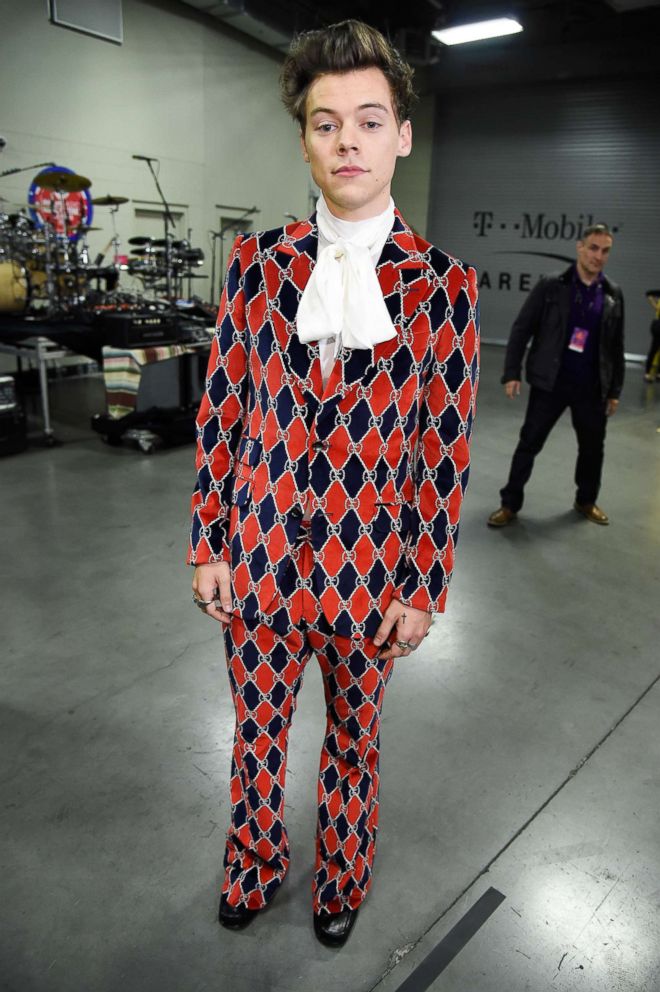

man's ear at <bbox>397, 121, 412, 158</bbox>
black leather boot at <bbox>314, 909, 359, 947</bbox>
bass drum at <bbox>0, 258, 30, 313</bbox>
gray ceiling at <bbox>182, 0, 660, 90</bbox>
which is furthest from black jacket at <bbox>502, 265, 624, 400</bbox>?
gray ceiling at <bbox>182, 0, 660, 90</bbox>

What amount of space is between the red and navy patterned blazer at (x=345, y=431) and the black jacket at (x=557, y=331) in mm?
2683

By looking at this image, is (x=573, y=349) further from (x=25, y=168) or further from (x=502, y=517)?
(x=25, y=168)

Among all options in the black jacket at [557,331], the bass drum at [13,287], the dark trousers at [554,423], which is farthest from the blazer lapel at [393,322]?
the bass drum at [13,287]

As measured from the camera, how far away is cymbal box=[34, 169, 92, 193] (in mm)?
6629

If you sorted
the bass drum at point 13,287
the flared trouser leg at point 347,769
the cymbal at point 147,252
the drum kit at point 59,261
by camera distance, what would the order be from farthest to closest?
1. the cymbal at point 147,252
2. the drum kit at point 59,261
3. the bass drum at point 13,287
4. the flared trouser leg at point 347,769

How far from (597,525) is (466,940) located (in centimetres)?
293

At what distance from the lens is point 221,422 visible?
1.21 metres

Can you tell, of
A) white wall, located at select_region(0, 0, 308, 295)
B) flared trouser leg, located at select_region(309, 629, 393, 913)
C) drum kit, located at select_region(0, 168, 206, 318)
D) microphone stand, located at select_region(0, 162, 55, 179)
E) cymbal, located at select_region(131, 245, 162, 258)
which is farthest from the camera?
cymbal, located at select_region(131, 245, 162, 258)

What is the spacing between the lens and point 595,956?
4.80 feet

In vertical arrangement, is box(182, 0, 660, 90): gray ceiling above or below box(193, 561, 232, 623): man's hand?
above

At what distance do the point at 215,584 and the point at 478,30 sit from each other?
10.3 m

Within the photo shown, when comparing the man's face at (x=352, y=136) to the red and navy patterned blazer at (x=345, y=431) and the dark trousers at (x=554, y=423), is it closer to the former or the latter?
the red and navy patterned blazer at (x=345, y=431)

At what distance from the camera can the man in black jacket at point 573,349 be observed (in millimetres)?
3598

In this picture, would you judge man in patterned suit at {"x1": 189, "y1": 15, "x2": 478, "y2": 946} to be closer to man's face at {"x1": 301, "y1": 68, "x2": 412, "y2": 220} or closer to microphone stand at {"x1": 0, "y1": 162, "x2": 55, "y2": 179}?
man's face at {"x1": 301, "y1": 68, "x2": 412, "y2": 220}
